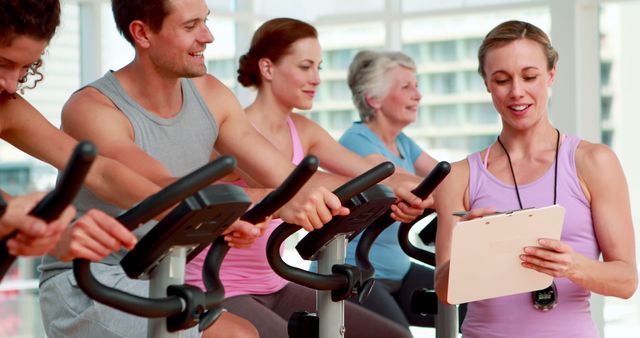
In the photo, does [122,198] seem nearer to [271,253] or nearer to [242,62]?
[271,253]

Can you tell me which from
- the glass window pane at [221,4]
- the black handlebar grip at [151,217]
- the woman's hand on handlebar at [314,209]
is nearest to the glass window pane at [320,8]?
the glass window pane at [221,4]

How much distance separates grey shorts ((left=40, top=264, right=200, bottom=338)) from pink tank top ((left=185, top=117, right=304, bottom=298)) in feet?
2.15


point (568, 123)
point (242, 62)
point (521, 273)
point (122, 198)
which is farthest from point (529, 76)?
point (568, 123)

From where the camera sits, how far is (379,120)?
15.4ft

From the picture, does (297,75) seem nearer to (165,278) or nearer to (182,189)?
(165,278)

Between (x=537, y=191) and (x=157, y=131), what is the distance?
102 centimetres

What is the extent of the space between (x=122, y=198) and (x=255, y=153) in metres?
0.76

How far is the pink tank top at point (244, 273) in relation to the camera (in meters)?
3.24

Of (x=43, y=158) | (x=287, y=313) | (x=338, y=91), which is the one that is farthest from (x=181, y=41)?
(x=338, y=91)

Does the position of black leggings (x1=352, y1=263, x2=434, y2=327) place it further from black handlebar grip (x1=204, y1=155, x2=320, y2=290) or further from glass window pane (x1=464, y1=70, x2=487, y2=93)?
glass window pane (x1=464, y1=70, x2=487, y2=93)

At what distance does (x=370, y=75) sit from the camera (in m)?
4.84

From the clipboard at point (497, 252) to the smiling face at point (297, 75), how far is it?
5.16 feet

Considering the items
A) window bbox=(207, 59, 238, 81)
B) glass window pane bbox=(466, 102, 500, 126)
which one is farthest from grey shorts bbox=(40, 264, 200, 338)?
glass window pane bbox=(466, 102, 500, 126)

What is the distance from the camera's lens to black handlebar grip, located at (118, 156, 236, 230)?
67.9 inches
